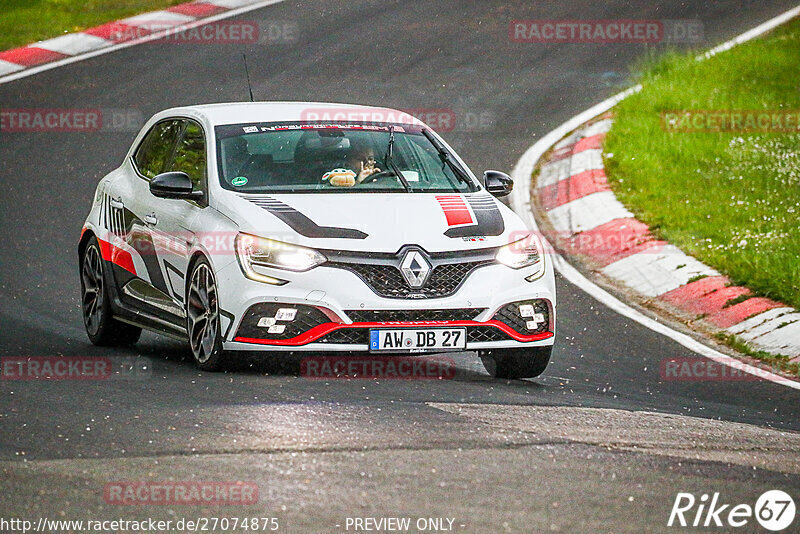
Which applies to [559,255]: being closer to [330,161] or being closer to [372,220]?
[330,161]

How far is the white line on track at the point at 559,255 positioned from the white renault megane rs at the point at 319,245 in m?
1.88

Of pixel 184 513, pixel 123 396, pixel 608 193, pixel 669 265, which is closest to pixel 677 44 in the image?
pixel 608 193

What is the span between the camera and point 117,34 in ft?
68.0

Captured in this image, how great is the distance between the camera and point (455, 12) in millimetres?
21766

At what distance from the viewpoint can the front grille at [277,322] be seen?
778cm

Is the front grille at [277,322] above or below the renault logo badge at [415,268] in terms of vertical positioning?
below

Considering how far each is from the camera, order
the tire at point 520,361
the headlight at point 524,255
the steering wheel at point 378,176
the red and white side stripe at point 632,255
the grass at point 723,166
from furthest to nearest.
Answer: the grass at point 723,166 < the red and white side stripe at point 632,255 < the steering wheel at point 378,176 < the tire at point 520,361 < the headlight at point 524,255

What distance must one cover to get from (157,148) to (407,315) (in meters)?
2.68

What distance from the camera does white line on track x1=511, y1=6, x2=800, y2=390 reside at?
9864mm

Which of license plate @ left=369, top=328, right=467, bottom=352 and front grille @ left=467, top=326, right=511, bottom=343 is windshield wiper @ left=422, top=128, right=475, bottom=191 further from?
license plate @ left=369, top=328, right=467, bottom=352

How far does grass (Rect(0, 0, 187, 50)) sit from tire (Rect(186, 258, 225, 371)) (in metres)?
12.9

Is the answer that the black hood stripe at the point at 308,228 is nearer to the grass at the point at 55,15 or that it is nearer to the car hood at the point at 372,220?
the car hood at the point at 372,220

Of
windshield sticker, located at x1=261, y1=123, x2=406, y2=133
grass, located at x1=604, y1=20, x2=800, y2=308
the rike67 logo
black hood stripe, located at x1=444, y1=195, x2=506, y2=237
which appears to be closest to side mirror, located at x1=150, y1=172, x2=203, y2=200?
windshield sticker, located at x1=261, y1=123, x2=406, y2=133

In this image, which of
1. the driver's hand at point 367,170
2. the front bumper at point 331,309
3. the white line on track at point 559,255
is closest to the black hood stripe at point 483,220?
the front bumper at point 331,309
